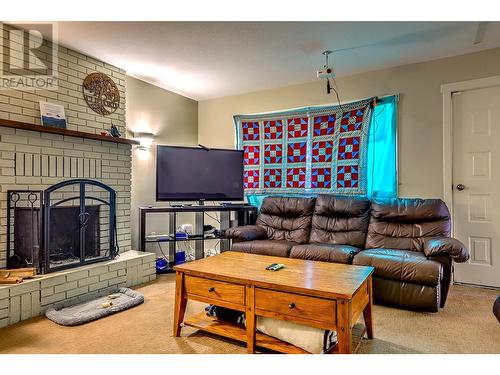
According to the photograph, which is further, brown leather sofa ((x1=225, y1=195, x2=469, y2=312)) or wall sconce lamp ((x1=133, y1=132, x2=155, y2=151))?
wall sconce lamp ((x1=133, y1=132, x2=155, y2=151))

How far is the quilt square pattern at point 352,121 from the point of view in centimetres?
365

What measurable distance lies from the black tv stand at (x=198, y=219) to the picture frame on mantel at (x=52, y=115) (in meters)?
1.16

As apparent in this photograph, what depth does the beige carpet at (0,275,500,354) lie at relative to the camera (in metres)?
1.89

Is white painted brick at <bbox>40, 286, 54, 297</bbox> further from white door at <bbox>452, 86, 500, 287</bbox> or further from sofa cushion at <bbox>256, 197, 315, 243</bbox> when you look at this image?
white door at <bbox>452, 86, 500, 287</bbox>

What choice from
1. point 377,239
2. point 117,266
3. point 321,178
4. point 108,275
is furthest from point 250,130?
point 108,275

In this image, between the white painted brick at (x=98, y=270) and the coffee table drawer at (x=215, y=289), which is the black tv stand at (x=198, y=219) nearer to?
the white painted brick at (x=98, y=270)

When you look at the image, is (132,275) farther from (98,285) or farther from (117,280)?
(98,285)

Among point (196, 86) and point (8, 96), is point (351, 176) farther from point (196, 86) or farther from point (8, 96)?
point (8, 96)

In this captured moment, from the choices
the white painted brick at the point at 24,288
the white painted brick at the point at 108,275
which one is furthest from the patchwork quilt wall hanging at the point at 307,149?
the white painted brick at the point at 24,288

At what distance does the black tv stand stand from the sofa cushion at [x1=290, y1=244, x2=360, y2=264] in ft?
3.70

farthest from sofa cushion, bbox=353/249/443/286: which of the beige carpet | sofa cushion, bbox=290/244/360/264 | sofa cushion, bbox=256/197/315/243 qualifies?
sofa cushion, bbox=256/197/315/243

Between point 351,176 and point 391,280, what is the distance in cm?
146
